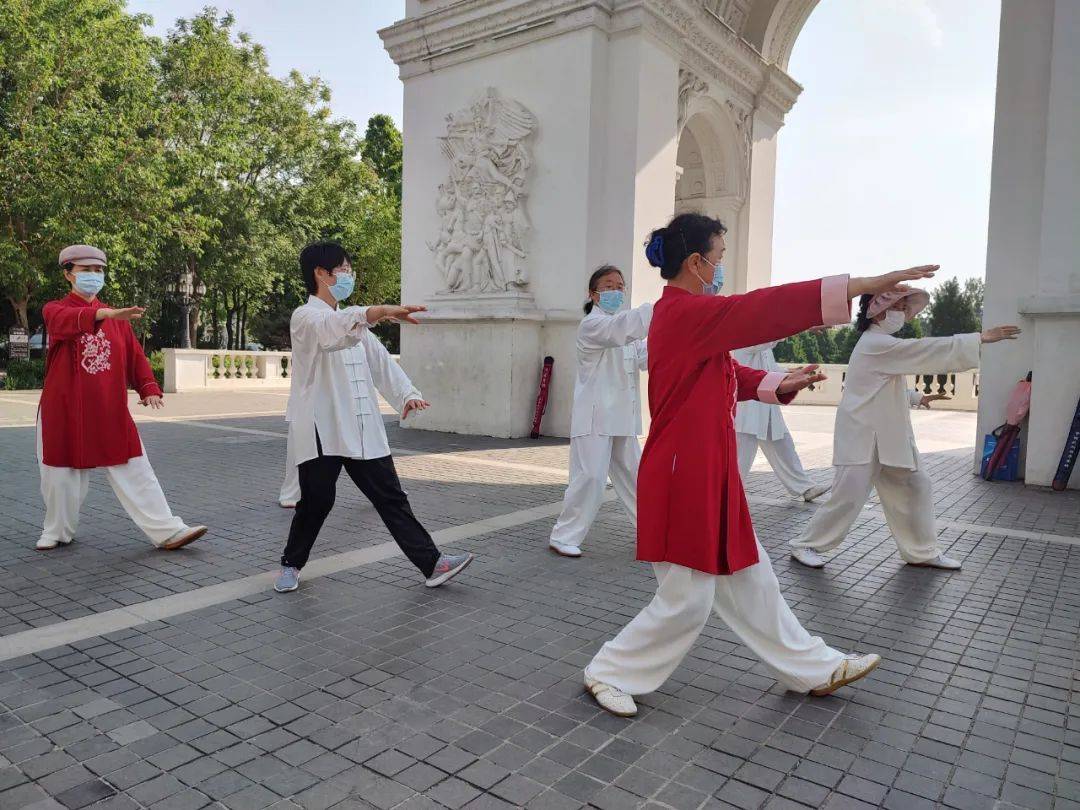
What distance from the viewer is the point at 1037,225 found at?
960cm

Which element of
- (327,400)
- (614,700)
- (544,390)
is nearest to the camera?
(614,700)

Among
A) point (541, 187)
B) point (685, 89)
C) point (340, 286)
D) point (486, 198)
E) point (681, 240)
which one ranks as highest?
point (685, 89)

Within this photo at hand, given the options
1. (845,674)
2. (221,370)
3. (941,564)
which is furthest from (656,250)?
(221,370)

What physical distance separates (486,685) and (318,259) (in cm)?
269

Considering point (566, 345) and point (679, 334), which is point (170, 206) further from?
point (679, 334)

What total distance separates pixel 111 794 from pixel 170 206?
24166 millimetres

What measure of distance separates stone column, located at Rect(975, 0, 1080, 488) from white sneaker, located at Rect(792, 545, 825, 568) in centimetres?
531

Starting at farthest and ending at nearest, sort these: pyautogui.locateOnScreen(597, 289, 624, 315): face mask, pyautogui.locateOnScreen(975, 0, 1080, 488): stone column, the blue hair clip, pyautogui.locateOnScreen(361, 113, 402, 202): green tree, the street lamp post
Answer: pyautogui.locateOnScreen(361, 113, 402, 202): green tree < the street lamp post < pyautogui.locateOnScreen(975, 0, 1080, 488): stone column < pyautogui.locateOnScreen(597, 289, 624, 315): face mask < the blue hair clip

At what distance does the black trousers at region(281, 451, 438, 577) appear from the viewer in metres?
4.69

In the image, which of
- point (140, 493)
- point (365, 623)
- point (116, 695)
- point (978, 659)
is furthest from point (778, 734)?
point (140, 493)

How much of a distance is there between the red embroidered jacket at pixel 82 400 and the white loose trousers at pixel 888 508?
4.91m

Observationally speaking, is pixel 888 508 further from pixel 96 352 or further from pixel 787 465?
pixel 96 352

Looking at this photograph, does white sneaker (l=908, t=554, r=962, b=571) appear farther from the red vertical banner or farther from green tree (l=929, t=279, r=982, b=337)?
green tree (l=929, t=279, r=982, b=337)

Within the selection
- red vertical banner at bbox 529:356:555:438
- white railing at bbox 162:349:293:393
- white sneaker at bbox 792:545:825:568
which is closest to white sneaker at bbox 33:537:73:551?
white sneaker at bbox 792:545:825:568
